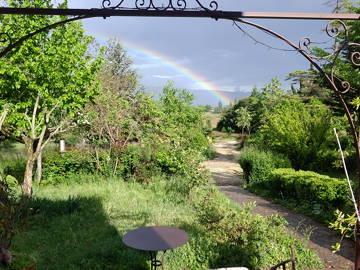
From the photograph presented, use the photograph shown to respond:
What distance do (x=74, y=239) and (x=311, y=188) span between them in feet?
22.0

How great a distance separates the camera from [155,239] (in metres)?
4.34

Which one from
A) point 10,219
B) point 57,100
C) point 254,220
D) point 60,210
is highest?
point 57,100

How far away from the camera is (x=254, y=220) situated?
223 inches

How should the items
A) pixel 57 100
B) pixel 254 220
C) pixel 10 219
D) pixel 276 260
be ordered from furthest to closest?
pixel 57 100
pixel 254 220
pixel 276 260
pixel 10 219

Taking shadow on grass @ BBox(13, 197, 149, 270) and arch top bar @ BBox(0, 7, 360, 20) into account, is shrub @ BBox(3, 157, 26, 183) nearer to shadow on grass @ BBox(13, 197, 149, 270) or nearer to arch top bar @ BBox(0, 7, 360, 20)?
shadow on grass @ BBox(13, 197, 149, 270)

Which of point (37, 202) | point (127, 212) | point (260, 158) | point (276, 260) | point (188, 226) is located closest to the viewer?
point (276, 260)

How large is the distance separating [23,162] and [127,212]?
724cm

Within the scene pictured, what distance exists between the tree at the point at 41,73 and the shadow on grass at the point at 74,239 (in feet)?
3.47

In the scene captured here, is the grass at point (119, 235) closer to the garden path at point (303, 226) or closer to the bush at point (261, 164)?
the garden path at point (303, 226)

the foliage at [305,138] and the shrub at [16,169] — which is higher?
the foliage at [305,138]

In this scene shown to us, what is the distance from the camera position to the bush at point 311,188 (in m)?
8.23

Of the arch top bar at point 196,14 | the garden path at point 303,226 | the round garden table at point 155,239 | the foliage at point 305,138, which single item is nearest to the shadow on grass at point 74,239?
the round garden table at point 155,239

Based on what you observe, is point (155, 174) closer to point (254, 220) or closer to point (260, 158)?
point (260, 158)

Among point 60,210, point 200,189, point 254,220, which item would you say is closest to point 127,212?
point 60,210
